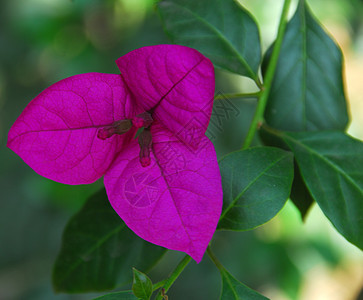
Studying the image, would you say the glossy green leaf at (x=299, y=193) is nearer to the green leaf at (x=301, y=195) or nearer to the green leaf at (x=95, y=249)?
the green leaf at (x=301, y=195)

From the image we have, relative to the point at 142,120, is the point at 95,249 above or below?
below

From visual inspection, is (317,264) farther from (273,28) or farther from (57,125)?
(57,125)

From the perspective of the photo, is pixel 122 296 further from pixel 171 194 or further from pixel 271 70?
pixel 271 70

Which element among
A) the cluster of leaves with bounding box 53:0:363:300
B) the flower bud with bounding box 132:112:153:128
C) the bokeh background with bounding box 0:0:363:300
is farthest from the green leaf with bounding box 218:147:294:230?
the bokeh background with bounding box 0:0:363:300

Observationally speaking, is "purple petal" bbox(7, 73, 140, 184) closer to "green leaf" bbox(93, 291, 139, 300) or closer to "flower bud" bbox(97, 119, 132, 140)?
"flower bud" bbox(97, 119, 132, 140)

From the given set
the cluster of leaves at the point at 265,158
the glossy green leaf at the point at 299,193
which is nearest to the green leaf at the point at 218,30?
the cluster of leaves at the point at 265,158

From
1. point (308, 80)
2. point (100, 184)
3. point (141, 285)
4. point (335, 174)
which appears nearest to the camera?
point (141, 285)

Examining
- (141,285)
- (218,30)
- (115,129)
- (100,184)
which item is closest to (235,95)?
(218,30)

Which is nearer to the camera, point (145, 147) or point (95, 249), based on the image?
point (145, 147)
